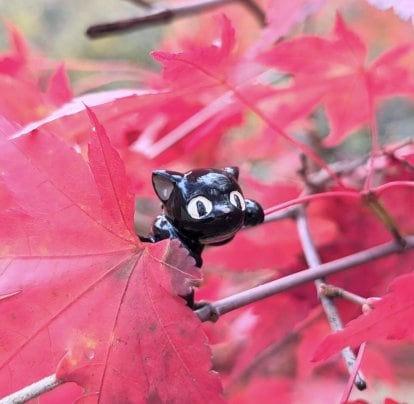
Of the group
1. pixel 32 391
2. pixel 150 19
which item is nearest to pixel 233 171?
pixel 32 391

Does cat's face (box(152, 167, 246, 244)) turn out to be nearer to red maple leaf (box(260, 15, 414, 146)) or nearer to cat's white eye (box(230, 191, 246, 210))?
cat's white eye (box(230, 191, 246, 210))

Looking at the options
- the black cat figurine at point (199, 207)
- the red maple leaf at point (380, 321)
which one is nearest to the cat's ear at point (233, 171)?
the black cat figurine at point (199, 207)

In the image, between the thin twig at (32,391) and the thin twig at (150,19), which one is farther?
the thin twig at (150,19)

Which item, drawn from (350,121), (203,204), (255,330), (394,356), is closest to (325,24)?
(394,356)

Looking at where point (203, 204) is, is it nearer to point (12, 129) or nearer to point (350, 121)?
point (12, 129)

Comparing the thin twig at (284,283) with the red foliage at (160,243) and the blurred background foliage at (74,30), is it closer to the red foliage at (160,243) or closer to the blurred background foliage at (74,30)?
the red foliage at (160,243)

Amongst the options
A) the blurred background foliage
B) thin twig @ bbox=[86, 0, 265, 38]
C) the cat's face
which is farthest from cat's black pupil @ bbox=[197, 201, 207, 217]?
the blurred background foliage
